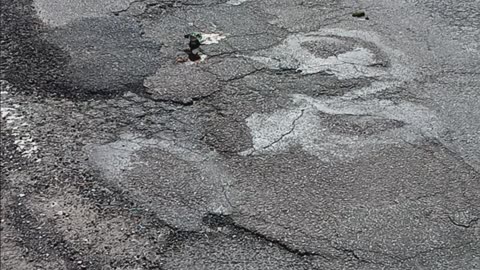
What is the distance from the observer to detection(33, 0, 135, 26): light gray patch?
536cm

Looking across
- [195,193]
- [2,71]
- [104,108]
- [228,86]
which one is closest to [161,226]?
[195,193]

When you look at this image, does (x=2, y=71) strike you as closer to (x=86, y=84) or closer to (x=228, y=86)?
(x=86, y=84)

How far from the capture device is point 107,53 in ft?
16.1

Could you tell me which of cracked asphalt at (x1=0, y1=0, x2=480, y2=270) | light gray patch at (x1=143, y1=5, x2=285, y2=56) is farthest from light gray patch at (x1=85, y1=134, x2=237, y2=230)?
light gray patch at (x1=143, y1=5, x2=285, y2=56)

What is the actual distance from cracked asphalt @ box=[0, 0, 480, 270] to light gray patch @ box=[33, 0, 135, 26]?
24 mm

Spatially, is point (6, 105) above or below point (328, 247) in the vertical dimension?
above

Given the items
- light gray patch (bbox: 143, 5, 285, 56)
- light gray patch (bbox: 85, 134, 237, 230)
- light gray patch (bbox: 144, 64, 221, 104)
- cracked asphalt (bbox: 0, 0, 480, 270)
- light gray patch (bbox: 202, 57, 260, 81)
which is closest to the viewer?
cracked asphalt (bbox: 0, 0, 480, 270)

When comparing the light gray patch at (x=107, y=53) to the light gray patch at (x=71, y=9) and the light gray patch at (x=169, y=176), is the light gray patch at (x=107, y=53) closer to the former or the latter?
the light gray patch at (x=71, y=9)

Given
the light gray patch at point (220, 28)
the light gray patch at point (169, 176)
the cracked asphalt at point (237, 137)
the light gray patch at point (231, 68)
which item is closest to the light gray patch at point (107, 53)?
the cracked asphalt at point (237, 137)

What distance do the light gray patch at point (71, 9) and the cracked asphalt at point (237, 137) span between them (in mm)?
24

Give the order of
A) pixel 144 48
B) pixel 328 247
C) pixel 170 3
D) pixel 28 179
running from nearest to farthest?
pixel 328 247
pixel 28 179
pixel 144 48
pixel 170 3

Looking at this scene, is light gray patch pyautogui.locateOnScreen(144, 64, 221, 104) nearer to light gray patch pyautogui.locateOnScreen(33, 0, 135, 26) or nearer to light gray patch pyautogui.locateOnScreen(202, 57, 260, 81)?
light gray patch pyautogui.locateOnScreen(202, 57, 260, 81)

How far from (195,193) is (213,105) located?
967 millimetres

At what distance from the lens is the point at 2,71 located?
181 inches
